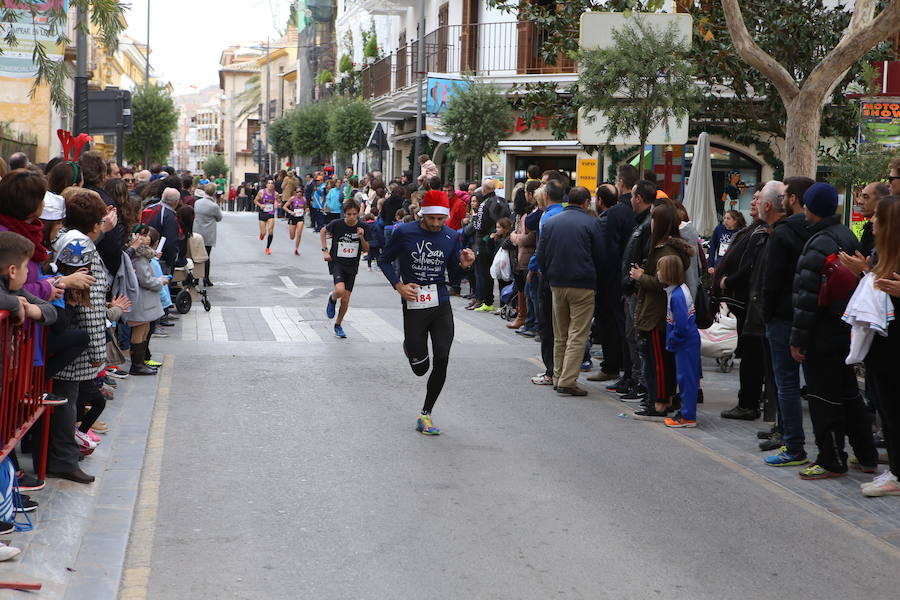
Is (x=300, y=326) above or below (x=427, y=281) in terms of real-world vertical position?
below

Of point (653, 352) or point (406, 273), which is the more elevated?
point (406, 273)

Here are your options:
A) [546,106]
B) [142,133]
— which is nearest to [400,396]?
[546,106]

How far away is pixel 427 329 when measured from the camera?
9.37 m

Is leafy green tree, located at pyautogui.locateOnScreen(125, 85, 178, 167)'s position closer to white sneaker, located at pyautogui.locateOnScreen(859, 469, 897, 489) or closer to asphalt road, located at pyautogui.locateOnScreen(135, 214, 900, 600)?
asphalt road, located at pyautogui.locateOnScreen(135, 214, 900, 600)

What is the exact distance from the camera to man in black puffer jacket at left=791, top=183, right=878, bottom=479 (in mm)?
7633

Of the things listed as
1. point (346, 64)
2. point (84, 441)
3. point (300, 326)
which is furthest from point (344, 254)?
point (346, 64)

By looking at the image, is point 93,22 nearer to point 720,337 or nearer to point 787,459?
point 720,337

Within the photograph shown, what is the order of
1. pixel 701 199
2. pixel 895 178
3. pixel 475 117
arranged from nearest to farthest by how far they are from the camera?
pixel 895 178 → pixel 701 199 → pixel 475 117

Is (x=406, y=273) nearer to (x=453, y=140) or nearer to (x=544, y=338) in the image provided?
(x=544, y=338)

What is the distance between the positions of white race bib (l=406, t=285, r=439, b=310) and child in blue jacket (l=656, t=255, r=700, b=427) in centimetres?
203

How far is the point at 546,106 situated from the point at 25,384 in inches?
760

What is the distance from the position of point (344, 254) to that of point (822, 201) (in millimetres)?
7962

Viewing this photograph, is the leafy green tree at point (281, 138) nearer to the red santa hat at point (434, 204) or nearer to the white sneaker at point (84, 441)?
the red santa hat at point (434, 204)

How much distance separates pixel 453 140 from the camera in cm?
2711
